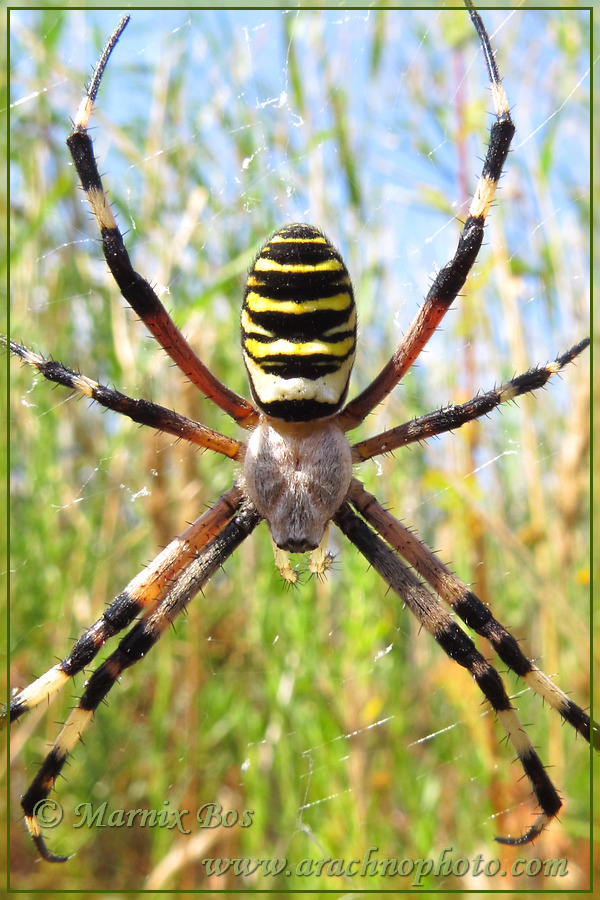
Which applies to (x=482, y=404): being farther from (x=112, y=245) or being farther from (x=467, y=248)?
(x=112, y=245)

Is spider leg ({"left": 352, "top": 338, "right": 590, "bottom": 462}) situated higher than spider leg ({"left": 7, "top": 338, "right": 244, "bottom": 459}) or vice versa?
spider leg ({"left": 7, "top": 338, "right": 244, "bottom": 459})

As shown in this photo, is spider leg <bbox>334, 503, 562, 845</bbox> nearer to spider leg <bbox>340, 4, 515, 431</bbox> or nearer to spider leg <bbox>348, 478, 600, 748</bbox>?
spider leg <bbox>348, 478, 600, 748</bbox>

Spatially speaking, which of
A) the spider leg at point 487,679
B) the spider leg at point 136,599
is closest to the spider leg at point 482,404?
the spider leg at point 487,679

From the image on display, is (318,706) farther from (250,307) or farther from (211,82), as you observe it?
(211,82)

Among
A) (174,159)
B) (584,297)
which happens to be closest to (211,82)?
(174,159)

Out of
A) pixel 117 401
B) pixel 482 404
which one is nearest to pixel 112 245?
pixel 117 401

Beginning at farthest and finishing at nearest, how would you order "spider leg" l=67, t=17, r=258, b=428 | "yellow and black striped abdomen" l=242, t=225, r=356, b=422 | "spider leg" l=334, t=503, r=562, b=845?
1. "spider leg" l=334, t=503, r=562, b=845
2. "spider leg" l=67, t=17, r=258, b=428
3. "yellow and black striped abdomen" l=242, t=225, r=356, b=422

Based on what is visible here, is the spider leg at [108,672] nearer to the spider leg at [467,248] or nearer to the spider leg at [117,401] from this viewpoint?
the spider leg at [117,401]

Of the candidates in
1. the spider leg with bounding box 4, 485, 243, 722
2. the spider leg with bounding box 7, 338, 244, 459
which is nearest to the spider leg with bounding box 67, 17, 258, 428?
the spider leg with bounding box 7, 338, 244, 459
